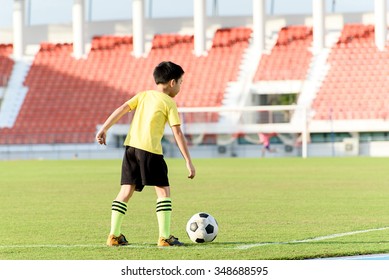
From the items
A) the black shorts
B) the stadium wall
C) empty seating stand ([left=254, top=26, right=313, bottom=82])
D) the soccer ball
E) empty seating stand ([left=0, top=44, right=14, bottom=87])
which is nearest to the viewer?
the black shorts

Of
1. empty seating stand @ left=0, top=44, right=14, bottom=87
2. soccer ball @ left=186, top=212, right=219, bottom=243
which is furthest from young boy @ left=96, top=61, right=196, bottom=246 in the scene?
empty seating stand @ left=0, top=44, right=14, bottom=87

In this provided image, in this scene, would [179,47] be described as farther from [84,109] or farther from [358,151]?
[358,151]

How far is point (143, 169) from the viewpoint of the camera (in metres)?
9.56

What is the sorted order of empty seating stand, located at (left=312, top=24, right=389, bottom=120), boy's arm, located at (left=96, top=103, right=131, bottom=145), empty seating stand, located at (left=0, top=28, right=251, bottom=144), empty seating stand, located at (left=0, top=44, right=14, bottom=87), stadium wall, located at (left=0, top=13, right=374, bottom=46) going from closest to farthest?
boy's arm, located at (left=96, top=103, right=131, bottom=145) < empty seating stand, located at (left=312, top=24, right=389, bottom=120) < empty seating stand, located at (left=0, top=28, right=251, bottom=144) < stadium wall, located at (left=0, top=13, right=374, bottom=46) < empty seating stand, located at (left=0, top=44, right=14, bottom=87)

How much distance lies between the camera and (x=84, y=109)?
49219mm

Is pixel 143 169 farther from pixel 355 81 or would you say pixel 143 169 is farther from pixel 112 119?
pixel 355 81

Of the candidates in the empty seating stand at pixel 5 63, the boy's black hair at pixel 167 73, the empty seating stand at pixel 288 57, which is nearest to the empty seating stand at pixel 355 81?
the empty seating stand at pixel 288 57

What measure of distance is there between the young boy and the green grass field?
39 centimetres

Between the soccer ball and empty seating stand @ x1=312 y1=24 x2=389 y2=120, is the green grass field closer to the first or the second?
the soccer ball

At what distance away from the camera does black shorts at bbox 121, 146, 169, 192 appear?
31.4ft

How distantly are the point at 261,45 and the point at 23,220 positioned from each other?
121ft

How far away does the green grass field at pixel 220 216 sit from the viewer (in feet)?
31.1

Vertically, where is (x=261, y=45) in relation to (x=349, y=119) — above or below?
above
